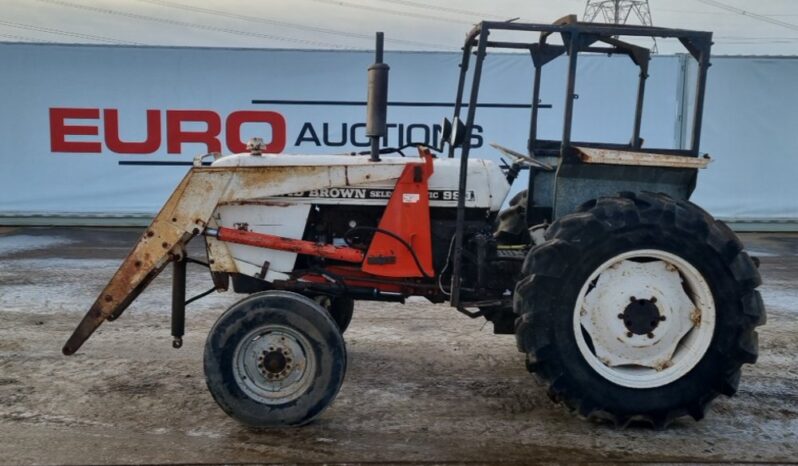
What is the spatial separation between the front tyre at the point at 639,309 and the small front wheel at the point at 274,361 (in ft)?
3.68

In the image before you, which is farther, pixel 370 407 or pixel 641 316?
pixel 370 407

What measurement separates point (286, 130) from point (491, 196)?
854 cm

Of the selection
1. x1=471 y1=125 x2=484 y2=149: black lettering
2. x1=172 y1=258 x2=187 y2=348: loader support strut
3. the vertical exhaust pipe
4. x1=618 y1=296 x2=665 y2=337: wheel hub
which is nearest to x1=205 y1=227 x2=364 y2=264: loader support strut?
x1=172 y1=258 x2=187 y2=348: loader support strut

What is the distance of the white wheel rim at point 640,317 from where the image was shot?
4.52m

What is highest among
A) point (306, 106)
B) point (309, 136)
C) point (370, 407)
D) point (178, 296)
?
point (306, 106)

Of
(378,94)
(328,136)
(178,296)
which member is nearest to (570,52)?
(378,94)

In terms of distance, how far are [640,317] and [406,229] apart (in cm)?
150

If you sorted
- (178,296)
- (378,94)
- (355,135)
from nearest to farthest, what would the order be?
1. (378,94)
2. (178,296)
3. (355,135)

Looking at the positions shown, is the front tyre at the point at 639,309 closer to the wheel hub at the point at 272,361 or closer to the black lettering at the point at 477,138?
the wheel hub at the point at 272,361

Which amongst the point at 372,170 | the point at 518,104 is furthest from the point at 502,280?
the point at 518,104

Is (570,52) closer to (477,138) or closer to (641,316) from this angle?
(641,316)

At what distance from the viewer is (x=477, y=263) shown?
194 inches

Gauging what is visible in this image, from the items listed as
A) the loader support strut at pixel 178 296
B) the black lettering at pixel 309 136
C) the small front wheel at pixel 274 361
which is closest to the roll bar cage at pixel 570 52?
the small front wheel at pixel 274 361

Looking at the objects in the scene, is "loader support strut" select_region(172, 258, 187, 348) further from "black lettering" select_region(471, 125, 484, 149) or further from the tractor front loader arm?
"black lettering" select_region(471, 125, 484, 149)
